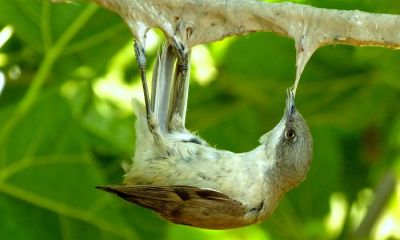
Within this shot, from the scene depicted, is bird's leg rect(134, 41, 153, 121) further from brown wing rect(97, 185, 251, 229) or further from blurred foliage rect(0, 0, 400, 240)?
blurred foliage rect(0, 0, 400, 240)

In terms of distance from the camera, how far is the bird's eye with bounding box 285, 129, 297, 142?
4156 mm

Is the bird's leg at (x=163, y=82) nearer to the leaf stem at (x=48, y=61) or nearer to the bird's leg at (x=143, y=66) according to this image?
the bird's leg at (x=143, y=66)

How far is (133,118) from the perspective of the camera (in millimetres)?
5352

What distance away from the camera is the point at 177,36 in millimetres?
3246

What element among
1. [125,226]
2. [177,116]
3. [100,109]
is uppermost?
[100,109]

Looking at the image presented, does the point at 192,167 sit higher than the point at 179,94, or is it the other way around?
the point at 179,94

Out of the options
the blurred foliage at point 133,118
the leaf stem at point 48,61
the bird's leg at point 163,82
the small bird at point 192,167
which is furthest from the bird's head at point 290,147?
the leaf stem at point 48,61

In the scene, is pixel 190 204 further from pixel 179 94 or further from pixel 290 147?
pixel 290 147

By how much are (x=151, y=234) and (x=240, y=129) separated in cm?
77

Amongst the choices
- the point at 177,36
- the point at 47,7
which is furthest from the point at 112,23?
the point at 177,36

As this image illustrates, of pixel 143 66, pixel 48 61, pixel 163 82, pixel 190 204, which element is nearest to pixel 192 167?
pixel 190 204

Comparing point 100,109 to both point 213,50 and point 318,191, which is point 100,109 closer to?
point 213,50

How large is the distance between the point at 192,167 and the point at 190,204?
226mm

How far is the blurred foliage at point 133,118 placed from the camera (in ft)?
14.6
